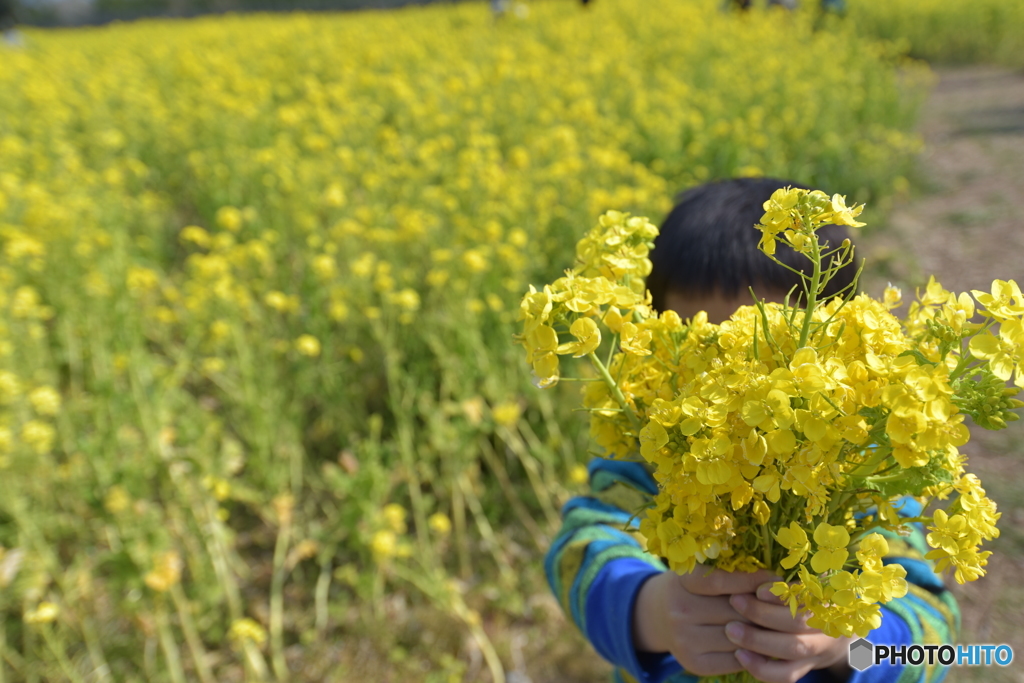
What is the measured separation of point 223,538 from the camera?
76.9 inches

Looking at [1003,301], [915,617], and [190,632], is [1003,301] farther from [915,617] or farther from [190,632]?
[190,632]

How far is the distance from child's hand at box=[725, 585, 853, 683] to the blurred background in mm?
1245

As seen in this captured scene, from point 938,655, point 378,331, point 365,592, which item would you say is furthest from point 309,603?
point 938,655

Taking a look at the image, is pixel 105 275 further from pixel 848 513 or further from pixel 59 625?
pixel 848 513

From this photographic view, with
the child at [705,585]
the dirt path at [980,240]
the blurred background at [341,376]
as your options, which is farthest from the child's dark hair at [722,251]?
the dirt path at [980,240]

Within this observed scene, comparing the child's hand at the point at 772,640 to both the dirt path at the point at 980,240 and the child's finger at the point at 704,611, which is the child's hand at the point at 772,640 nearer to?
the child's finger at the point at 704,611

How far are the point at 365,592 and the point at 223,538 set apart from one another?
17.8 inches

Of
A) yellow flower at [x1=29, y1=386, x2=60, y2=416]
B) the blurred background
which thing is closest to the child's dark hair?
the blurred background

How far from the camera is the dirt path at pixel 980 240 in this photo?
1.93 meters

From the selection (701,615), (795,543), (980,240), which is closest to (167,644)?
(701,615)

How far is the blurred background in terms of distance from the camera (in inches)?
75.9

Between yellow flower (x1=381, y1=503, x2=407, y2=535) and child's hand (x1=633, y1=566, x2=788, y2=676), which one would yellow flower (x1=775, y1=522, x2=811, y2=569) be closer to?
child's hand (x1=633, y1=566, x2=788, y2=676)

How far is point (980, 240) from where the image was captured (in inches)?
152

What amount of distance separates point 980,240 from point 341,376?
3.73 meters
